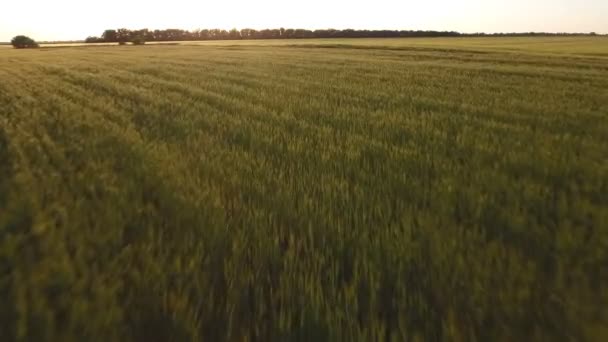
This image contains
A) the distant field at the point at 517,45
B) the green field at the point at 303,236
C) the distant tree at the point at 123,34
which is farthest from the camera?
the distant tree at the point at 123,34

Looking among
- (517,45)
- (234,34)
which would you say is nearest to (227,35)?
(234,34)

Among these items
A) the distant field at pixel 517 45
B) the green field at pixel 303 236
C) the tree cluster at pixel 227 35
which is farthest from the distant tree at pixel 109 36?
the green field at pixel 303 236

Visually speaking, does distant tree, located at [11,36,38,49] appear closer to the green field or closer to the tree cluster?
the tree cluster

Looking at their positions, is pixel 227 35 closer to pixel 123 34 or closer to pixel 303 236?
pixel 123 34

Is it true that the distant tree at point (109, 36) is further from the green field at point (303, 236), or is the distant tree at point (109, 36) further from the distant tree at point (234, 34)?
the green field at point (303, 236)

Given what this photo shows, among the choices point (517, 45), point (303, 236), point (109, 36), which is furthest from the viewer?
point (109, 36)

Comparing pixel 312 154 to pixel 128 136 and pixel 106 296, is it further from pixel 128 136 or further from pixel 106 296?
pixel 106 296

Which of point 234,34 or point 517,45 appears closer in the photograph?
point 517,45

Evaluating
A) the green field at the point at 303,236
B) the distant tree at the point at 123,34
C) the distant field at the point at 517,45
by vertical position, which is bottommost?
the green field at the point at 303,236

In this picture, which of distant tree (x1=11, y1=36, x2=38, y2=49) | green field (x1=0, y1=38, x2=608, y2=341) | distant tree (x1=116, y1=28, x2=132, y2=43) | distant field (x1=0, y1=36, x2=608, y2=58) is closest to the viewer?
green field (x1=0, y1=38, x2=608, y2=341)

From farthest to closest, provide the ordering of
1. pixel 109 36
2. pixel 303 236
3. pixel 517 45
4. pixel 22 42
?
pixel 109 36 < pixel 22 42 < pixel 517 45 < pixel 303 236

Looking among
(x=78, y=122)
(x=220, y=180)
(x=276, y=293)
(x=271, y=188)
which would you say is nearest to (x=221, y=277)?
(x=276, y=293)

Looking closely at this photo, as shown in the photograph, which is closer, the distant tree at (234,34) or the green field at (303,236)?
the green field at (303,236)

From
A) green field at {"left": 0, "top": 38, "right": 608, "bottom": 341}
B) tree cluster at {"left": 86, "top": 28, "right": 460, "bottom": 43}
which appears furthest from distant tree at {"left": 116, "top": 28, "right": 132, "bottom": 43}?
green field at {"left": 0, "top": 38, "right": 608, "bottom": 341}
